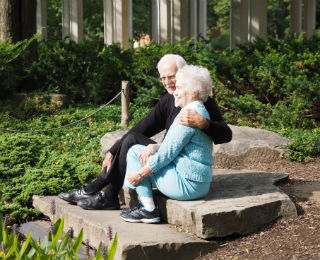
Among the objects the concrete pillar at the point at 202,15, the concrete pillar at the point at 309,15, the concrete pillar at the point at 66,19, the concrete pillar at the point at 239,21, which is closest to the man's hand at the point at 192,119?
the concrete pillar at the point at 66,19

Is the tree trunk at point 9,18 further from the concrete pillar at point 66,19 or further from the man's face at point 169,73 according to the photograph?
the man's face at point 169,73

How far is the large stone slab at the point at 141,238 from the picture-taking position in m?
3.68

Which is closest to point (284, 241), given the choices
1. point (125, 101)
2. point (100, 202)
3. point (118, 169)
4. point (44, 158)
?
point (118, 169)

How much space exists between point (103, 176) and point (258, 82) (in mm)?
5033

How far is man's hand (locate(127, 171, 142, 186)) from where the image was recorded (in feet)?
13.3

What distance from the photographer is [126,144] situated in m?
4.34

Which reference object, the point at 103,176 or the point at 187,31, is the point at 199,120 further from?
the point at 187,31

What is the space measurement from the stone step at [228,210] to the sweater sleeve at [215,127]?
20.1 inches

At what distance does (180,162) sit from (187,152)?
96mm

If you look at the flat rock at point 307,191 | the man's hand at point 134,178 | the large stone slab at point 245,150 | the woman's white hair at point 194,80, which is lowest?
the flat rock at point 307,191

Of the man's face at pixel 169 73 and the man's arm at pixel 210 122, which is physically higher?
the man's face at pixel 169 73

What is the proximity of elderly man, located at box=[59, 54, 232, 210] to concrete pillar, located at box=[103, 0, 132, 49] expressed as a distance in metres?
9.18

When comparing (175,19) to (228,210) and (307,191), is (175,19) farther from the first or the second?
(228,210)

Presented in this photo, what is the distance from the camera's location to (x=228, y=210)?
12.9ft
